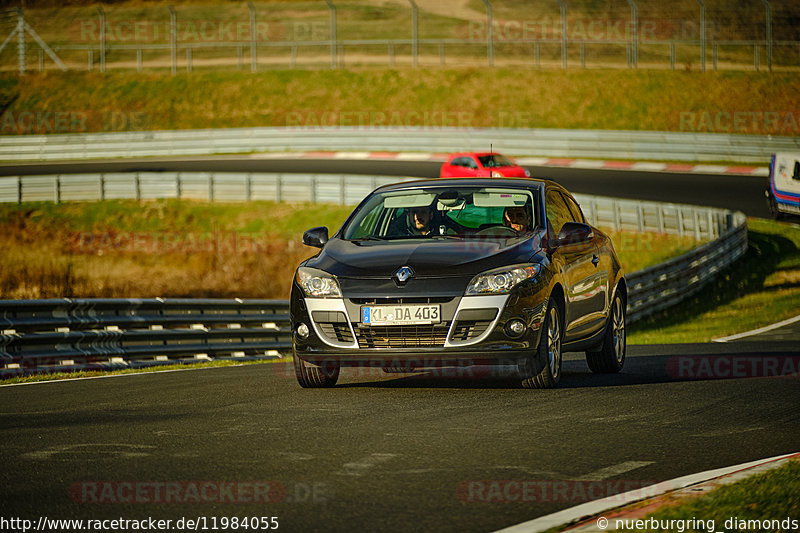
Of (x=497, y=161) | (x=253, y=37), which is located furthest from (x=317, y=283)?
(x=253, y=37)

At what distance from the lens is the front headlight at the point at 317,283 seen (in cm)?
922

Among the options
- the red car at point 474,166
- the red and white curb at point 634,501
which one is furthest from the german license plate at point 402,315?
the red car at point 474,166

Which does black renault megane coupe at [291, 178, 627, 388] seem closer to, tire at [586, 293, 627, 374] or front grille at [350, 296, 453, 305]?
front grille at [350, 296, 453, 305]

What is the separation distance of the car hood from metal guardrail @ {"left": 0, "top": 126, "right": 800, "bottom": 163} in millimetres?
31321

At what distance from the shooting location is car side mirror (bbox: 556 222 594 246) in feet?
32.5

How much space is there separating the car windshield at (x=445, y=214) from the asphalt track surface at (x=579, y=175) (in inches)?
880

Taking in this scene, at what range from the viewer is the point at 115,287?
26.9 m

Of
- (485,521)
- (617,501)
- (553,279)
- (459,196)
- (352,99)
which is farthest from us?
(352,99)

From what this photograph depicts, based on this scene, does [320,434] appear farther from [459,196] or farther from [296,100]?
[296,100]

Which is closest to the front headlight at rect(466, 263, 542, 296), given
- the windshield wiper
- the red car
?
the windshield wiper

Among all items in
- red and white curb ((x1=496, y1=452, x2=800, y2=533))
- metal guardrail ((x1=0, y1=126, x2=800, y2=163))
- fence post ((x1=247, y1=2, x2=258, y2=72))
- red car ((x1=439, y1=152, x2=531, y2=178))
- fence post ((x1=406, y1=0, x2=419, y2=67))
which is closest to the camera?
red and white curb ((x1=496, y1=452, x2=800, y2=533))

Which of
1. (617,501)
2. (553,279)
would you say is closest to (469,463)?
(617,501)

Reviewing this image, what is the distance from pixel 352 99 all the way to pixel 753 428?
1843 inches

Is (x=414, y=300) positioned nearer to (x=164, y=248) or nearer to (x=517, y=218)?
(x=517, y=218)
